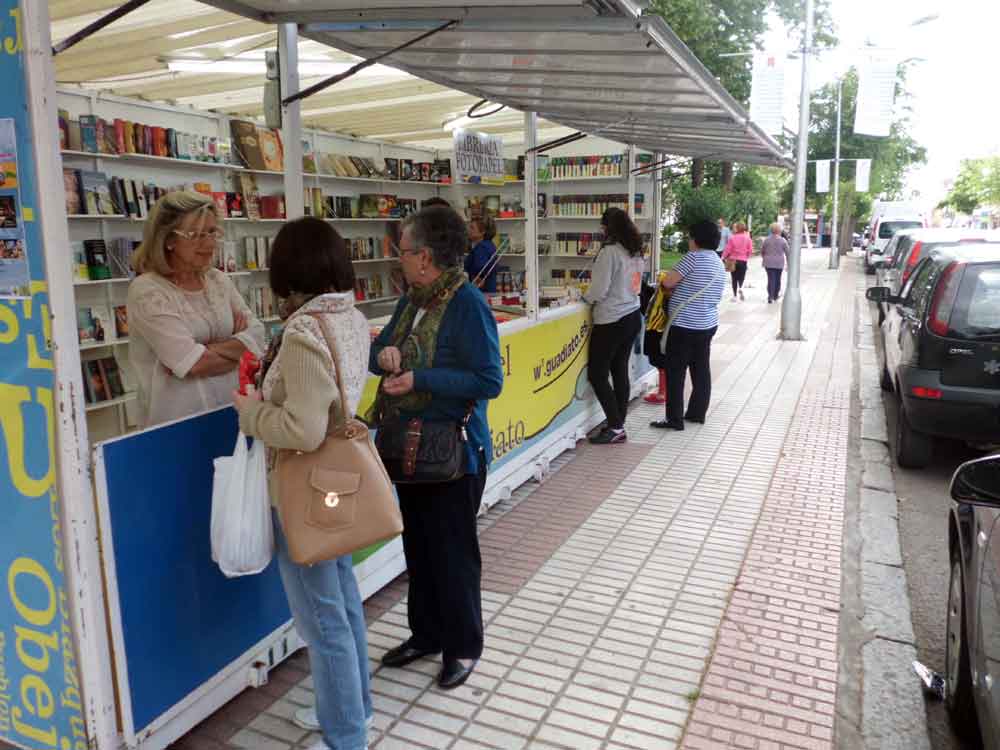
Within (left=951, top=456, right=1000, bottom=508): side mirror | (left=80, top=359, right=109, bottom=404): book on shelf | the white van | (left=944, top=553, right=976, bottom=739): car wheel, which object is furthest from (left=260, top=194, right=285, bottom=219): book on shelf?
the white van

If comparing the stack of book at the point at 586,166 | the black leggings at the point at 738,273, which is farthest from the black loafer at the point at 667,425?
the black leggings at the point at 738,273

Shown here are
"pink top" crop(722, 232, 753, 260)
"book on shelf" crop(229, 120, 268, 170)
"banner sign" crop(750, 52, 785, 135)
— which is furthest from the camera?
"pink top" crop(722, 232, 753, 260)

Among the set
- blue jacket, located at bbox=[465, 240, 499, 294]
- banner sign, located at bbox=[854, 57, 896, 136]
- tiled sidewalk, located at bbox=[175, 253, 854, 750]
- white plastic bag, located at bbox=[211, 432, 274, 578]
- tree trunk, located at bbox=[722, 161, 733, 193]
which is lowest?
tiled sidewalk, located at bbox=[175, 253, 854, 750]

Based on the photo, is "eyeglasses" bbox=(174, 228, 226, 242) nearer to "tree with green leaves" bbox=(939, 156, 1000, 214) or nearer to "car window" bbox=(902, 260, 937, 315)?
"car window" bbox=(902, 260, 937, 315)

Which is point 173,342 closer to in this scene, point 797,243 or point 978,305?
point 978,305

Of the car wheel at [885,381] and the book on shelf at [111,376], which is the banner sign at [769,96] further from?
the book on shelf at [111,376]

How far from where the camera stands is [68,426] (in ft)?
7.46

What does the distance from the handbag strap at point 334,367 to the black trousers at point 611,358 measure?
4.44m

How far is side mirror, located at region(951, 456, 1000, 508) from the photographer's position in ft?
7.50

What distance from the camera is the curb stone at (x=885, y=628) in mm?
3002

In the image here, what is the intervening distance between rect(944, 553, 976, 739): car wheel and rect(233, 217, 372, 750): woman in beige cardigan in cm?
209

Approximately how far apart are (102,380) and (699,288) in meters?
4.97

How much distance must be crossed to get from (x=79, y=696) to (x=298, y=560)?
33.1 inches

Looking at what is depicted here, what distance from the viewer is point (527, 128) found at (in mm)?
5934
